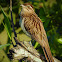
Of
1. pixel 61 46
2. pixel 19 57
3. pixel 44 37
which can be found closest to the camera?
pixel 19 57

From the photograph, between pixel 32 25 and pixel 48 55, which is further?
pixel 32 25

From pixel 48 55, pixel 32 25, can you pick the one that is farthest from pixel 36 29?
pixel 48 55

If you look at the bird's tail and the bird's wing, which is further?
the bird's wing

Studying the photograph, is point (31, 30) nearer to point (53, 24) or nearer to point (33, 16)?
point (33, 16)

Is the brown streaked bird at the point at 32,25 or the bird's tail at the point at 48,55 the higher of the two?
the brown streaked bird at the point at 32,25

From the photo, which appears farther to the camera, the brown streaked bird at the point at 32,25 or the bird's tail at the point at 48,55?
the brown streaked bird at the point at 32,25

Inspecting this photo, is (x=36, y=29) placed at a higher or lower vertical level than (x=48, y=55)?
higher

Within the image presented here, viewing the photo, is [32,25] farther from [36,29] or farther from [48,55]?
[48,55]

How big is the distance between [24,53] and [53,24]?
902 mm

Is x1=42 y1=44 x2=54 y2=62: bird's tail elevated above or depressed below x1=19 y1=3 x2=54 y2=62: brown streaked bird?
below

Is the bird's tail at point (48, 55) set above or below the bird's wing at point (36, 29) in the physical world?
below

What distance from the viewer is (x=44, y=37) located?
1.29 m

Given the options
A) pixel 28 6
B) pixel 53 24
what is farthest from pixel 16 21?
pixel 28 6

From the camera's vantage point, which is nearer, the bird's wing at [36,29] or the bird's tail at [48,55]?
the bird's tail at [48,55]
